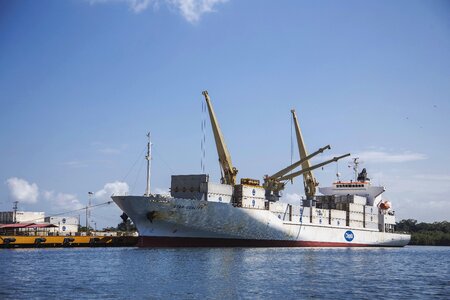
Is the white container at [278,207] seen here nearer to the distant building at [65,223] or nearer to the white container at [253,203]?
the white container at [253,203]

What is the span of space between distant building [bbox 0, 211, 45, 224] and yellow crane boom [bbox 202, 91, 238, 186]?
42.0m

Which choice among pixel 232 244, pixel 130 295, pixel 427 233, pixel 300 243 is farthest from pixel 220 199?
pixel 427 233

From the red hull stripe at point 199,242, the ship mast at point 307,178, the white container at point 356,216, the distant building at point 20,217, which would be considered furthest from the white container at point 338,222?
the distant building at point 20,217

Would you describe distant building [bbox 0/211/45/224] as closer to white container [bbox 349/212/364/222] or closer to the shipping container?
the shipping container

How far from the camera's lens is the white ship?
6116 cm

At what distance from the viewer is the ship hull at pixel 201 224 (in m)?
60.4

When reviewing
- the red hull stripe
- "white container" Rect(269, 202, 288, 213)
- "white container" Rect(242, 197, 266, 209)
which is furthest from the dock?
"white container" Rect(269, 202, 288, 213)

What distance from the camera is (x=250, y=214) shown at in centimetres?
6744

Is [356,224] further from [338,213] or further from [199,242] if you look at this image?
[199,242]

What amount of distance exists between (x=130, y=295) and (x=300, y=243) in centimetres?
5287

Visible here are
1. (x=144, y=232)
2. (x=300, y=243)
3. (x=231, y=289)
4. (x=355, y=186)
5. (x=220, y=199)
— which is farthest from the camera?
(x=355, y=186)

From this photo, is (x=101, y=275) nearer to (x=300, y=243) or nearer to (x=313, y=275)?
(x=313, y=275)

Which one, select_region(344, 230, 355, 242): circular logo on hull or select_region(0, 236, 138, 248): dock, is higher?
select_region(344, 230, 355, 242): circular logo on hull

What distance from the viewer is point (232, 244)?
218 feet
